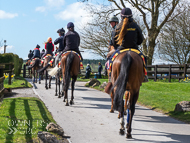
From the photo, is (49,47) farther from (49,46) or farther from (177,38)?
(177,38)

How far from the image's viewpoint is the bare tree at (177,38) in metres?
30.4

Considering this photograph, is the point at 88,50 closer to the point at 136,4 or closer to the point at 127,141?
the point at 136,4

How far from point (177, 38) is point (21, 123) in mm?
28370

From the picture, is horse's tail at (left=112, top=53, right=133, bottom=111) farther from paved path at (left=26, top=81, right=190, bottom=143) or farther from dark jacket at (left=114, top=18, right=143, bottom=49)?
paved path at (left=26, top=81, right=190, bottom=143)

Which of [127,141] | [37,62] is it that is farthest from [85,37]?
[127,141]

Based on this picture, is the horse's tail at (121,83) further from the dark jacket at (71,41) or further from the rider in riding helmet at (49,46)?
the rider in riding helmet at (49,46)

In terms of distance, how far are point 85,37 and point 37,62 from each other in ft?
40.6

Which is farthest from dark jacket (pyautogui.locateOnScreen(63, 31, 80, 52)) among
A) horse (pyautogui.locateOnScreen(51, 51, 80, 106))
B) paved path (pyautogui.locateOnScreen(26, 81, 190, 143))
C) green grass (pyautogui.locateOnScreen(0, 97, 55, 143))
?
green grass (pyautogui.locateOnScreen(0, 97, 55, 143))

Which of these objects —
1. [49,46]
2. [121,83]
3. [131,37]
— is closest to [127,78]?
[121,83]

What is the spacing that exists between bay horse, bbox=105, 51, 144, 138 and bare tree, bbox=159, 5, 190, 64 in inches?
937

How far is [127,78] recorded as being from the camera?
6.09m

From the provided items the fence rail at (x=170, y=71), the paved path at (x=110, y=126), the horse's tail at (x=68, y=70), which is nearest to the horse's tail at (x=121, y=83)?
the paved path at (x=110, y=126)

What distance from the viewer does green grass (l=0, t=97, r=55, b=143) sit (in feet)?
18.3

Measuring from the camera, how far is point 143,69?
666 centimetres
